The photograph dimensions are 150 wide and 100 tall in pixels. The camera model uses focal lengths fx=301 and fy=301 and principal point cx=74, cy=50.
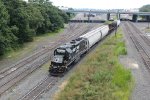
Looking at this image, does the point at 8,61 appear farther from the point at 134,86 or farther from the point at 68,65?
the point at 134,86

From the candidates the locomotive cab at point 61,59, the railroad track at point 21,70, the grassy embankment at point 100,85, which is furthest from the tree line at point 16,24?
the grassy embankment at point 100,85

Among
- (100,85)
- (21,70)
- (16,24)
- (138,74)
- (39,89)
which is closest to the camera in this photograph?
(100,85)

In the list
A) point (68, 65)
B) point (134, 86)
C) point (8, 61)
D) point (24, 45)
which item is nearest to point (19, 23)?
point (24, 45)

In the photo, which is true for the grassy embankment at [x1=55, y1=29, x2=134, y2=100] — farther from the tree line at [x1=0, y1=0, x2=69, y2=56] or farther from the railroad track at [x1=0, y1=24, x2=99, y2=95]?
the tree line at [x1=0, y1=0, x2=69, y2=56]

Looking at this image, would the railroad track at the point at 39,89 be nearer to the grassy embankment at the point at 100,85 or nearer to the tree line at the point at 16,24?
the grassy embankment at the point at 100,85

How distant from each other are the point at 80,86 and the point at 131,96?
16.1 ft

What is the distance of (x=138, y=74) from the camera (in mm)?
33000

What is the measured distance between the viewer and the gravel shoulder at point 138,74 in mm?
26056

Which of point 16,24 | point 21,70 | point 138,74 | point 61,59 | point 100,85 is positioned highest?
point 16,24

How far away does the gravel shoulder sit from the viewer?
26056mm

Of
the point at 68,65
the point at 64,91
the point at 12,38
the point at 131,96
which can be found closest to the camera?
the point at 131,96

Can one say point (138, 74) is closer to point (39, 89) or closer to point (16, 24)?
point (39, 89)

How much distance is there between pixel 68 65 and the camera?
116 ft

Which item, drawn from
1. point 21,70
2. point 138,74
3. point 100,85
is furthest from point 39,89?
point 138,74
